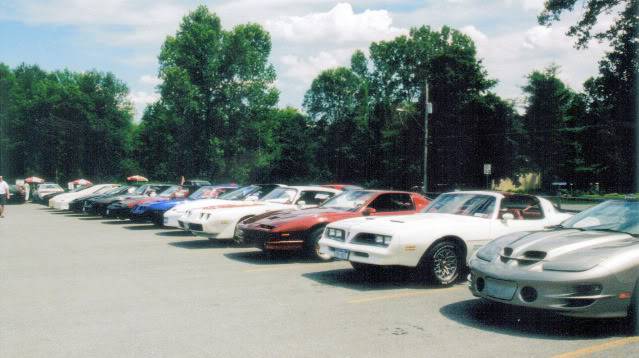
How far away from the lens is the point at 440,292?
8.19 metres

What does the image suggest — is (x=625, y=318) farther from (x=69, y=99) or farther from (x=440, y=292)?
(x=69, y=99)

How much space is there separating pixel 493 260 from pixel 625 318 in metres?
1.40

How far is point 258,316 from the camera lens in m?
6.65

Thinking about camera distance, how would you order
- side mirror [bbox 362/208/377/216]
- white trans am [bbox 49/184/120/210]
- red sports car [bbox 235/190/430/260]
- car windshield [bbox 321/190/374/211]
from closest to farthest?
red sports car [bbox 235/190/430/260] → side mirror [bbox 362/208/377/216] → car windshield [bbox 321/190/374/211] → white trans am [bbox 49/184/120/210]

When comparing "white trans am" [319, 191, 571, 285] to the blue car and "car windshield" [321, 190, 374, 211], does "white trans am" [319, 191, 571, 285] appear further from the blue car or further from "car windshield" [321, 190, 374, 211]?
the blue car

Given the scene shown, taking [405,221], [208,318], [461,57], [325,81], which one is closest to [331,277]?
[405,221]

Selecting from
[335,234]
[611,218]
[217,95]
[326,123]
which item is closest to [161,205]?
[335,234]

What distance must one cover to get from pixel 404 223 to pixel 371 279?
46.6 inches

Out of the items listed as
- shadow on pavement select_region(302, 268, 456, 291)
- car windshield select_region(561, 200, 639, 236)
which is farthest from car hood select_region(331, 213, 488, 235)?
car windshield select_region(561, 200, 639, 236)

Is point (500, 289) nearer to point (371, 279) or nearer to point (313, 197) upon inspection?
point (371, 279)

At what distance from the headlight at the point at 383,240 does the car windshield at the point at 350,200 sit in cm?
276

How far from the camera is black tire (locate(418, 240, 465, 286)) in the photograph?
27.6 ft

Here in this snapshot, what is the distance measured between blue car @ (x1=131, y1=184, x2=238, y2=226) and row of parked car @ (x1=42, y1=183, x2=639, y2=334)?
3.01 m

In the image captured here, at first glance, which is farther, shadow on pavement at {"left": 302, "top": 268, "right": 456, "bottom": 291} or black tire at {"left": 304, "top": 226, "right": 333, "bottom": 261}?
black tire at {"left": 304, "top": 226, "right": 333, "bottom": 261}
